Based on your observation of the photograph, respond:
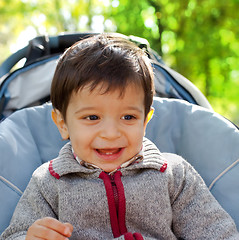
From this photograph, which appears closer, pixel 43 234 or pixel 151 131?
pixel 43 234

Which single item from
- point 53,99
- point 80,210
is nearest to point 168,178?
point 80,210

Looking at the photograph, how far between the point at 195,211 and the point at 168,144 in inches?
18.5

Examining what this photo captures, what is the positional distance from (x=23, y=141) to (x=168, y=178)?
70cm

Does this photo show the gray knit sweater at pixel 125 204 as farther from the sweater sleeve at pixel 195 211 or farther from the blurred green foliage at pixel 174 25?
Answer: the blurred green foliage at pixel 174 25

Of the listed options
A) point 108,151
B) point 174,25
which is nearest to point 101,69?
point 108,151

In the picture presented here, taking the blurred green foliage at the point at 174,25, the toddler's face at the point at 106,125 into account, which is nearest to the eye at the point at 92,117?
the toddler's face at the point at 106,125

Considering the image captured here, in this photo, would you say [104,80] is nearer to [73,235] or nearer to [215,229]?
[73,235]

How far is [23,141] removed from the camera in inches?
70.3

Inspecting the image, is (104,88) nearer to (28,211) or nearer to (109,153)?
(109,153)

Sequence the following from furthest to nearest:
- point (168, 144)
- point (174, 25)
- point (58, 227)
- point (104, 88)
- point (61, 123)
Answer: point (174, 25) → point (168, 144) → point (61, 123) → point (104, 88) → point (58, 227)

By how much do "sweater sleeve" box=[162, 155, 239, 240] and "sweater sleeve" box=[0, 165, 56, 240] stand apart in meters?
0.47

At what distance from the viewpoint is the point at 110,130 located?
1.35 metres

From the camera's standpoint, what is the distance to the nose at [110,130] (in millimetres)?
1346

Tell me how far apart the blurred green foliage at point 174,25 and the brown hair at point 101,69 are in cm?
549
